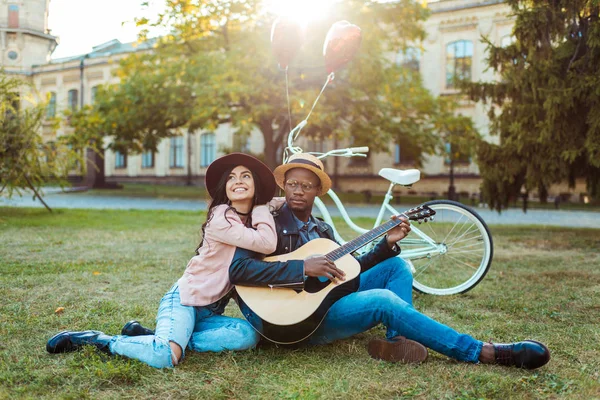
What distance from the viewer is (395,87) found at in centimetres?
1847

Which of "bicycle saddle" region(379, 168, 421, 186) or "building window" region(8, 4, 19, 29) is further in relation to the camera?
"building window" region(8, 4, 19, 29)

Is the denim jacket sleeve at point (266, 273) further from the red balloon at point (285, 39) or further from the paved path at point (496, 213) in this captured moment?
the paved path at point (496, 213)

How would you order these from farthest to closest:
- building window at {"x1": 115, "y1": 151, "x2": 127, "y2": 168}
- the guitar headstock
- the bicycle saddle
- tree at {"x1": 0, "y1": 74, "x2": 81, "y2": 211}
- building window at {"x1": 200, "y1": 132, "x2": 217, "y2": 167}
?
building window at {"x1": 115, "y1": 151, "x2": 127, "y2": 168} < building window at {"x1": 200, "y1": 132, "x2": 217, "y2": 167} < tree at {"x1": 0, "y1": 74, "x2": 81, "y2": 211} < the bicycle saddle < the guitar headstock

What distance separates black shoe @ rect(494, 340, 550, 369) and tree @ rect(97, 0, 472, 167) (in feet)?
37.2

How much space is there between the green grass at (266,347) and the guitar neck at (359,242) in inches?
22.8

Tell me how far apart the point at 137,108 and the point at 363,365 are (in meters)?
18.9

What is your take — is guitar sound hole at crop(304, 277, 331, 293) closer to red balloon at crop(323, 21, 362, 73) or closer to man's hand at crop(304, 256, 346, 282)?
man's hand at crop(304, 256, 346, 282)

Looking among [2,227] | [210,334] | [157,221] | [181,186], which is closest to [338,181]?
[181,186]

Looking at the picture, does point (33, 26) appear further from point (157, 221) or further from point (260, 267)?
point (260, 267)

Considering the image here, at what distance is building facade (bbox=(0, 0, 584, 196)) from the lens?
13.2 metres

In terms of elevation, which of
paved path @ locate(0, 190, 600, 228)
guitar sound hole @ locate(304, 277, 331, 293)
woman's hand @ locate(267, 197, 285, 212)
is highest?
woman's hand @ locate(267, 197, 285, 212)

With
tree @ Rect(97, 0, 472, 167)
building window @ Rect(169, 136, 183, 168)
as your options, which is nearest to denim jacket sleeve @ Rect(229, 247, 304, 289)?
tree @ Rect(97, 0, 472, 167)

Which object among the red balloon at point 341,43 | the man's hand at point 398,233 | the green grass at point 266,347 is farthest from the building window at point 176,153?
the man's hand at point 398,233

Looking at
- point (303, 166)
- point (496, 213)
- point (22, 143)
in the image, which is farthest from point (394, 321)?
point (496, 213)
